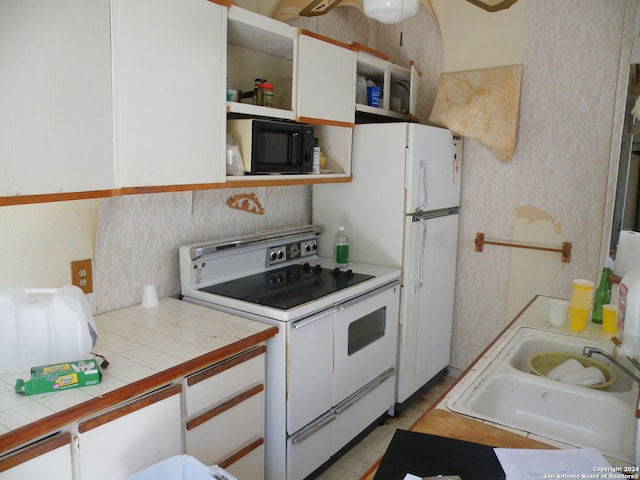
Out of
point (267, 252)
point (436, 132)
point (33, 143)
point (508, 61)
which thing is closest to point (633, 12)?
point (508, 61)

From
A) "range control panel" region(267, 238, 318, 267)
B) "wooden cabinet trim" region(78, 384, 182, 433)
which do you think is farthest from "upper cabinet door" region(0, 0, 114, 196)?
"range control panel" region(267, 238, 318, 267)

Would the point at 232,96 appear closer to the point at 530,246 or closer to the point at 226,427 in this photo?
the point at 226,427

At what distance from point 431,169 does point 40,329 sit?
7.52 ft

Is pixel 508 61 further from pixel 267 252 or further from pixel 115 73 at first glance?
pixel 115 73

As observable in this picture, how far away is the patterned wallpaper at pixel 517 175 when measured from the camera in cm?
262

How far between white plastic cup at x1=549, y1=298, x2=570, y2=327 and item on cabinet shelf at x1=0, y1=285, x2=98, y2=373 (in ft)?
5.89

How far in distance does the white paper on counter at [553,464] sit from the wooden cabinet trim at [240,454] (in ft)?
3.82

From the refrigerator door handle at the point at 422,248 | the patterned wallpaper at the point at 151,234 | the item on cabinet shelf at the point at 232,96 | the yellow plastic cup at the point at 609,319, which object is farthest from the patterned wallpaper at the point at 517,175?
the yellow plastic cup at the point at 609,319

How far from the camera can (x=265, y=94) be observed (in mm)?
2459

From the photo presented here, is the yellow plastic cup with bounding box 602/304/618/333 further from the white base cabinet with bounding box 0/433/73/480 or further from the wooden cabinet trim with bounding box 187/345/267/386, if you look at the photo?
the white base cabinet with bounding box 0/433/73/480

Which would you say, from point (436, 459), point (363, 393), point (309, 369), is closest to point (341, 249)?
point (363, 393)

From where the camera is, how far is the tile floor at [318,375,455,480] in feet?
8.41

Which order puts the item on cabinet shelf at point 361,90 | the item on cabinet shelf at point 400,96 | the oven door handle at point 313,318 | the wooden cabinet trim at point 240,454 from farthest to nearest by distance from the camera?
the item on cabinet shelf at point 400,96 < the item on cabinet shelf at point 361,90 < the oven door handle at point 313,318 < the wooden cabinet trim at point 240,454

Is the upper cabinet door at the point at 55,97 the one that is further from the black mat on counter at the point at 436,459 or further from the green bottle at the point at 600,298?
the green bottle at the point at 600,298
